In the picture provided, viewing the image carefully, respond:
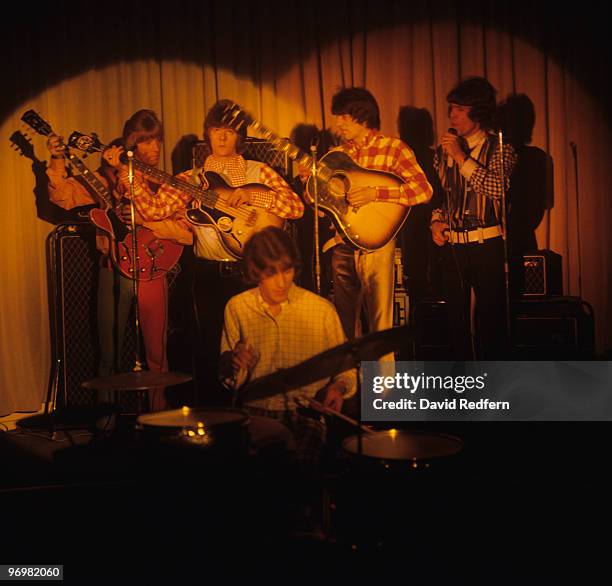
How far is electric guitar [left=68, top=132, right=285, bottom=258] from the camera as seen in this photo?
14.1 feet

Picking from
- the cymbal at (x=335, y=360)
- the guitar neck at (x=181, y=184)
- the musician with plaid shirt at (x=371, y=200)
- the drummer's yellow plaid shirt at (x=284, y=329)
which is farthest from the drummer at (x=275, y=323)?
the cymbal at (x=335, y=360)

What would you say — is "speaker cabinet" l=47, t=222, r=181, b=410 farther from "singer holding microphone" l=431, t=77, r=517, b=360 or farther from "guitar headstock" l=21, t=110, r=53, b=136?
"singer holding microphone" l=431, t=77, r=517, b=360

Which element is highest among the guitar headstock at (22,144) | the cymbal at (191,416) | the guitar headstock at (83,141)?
the guitar headstock at (22,144)

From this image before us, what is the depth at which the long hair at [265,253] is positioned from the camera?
14.2 feet

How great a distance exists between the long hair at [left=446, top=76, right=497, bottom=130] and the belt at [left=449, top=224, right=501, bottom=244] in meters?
0.68

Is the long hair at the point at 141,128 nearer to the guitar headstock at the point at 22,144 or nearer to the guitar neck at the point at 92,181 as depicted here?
the guitar neck at the point at 92,181

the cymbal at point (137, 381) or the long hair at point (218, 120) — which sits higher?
the long hair at point (218, 120)

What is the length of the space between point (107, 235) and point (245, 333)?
1.15 m

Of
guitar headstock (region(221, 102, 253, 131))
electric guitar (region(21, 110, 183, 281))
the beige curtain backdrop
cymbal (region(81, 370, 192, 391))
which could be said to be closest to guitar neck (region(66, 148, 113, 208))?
electric guitar (region(21, 110, 183, 281))

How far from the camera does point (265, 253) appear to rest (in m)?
4.35

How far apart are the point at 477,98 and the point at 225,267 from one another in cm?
202

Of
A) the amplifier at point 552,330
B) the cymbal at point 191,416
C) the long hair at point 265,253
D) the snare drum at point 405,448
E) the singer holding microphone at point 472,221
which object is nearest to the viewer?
the snare drum at point 405,448

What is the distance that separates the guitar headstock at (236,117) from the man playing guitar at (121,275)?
1.55 feet

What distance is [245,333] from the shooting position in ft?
14.0
